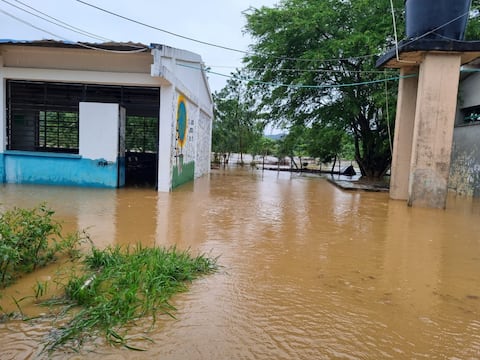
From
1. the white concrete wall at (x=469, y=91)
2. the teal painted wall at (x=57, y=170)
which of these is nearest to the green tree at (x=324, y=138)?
the white concrete wall at (x=469, y=91)

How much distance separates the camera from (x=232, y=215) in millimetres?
8398

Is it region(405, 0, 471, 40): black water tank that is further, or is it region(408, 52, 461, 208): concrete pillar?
region(408, 52, 461, 208): concrete pillar

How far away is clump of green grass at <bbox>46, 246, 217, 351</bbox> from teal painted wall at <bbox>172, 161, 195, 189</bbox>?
713cm

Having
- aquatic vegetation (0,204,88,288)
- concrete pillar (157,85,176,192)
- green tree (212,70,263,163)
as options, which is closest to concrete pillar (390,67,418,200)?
concrete pillar (157,85,176,192)

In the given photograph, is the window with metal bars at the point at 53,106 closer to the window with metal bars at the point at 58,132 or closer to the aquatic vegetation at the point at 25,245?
the window with metal bars at the point at 58,132

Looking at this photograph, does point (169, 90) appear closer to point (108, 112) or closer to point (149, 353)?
point (108, 112)

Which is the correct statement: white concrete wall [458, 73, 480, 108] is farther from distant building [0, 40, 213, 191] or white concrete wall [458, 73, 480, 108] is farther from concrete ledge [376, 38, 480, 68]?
distant building [0, 40, 213, 191]

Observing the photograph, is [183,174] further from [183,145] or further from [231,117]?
[231,117]

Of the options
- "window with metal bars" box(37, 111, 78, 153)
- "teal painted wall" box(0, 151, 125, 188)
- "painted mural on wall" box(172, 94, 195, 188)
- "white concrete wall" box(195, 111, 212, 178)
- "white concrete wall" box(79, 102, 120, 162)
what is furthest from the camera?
"white concrete wall" box(195, 111, 212, 178)

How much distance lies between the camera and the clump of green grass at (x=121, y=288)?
3.09 metres

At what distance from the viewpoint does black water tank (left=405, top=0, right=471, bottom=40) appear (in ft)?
33.8

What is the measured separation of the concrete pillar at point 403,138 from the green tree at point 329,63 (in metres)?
2.09

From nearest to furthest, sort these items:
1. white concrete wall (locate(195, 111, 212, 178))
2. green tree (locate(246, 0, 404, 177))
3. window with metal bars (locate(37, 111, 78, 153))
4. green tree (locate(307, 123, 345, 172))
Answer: window with metal bars (locate(37, 111, 78, 153)) → green tree (locate(246, 0, 404, 177)) → white concrete wall (locate(195, 111, 212, 178)) → green tree (locate(307, 123, 345, 172))

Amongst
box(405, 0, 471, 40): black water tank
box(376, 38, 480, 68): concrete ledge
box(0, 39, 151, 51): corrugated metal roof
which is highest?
box(405, 0, 471, 40): black water tank
